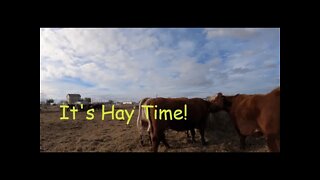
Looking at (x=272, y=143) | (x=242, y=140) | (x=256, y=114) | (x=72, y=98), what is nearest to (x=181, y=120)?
(x=242, y=140)

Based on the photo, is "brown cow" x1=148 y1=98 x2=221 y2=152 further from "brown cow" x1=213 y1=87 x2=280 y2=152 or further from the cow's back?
"brown cow" x1=213 y1=87 x2=280 y2=152

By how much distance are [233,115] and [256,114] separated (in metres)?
0.66

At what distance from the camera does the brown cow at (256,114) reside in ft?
9.46

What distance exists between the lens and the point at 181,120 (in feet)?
13.7

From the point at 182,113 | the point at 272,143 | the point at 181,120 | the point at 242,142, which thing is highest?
the point at 182,113

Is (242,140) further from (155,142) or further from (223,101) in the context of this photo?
(155,142)

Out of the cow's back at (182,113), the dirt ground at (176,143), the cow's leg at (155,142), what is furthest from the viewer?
the dirt ground at (176,143)

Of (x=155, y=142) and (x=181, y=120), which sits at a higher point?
(x=181, y=120)

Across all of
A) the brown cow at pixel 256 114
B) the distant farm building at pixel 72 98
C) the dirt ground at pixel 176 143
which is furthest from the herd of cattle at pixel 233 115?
the distant farm building at pixel 72 98

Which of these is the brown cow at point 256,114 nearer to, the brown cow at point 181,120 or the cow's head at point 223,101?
the cow's head at point 223,101

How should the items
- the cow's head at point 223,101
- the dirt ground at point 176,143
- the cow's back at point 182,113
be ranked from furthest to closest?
the cow's head at point 223,101
the dirt ground at point 176,143
the cow's back at point 182,113

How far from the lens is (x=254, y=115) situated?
128 inches
